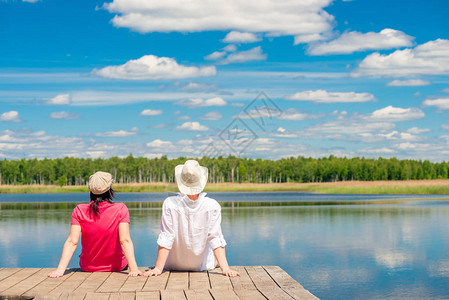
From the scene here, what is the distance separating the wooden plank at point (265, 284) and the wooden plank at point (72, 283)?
168 cm

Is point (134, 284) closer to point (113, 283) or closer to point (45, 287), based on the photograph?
point (113, 283)

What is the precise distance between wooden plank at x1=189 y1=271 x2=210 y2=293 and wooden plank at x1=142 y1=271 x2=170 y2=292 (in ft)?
0.81

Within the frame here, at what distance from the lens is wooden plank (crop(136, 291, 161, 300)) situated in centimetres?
453

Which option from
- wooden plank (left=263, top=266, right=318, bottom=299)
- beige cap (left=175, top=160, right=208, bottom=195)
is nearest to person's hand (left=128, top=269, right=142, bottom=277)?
beige cap (left=175, top=160, right=208, bottom=195)

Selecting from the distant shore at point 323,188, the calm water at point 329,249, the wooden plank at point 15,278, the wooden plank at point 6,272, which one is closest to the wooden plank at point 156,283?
the wooden plank at point 15,278

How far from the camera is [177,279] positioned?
531 centimetres

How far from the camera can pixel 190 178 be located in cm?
518

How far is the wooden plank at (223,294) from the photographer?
14.8 feet

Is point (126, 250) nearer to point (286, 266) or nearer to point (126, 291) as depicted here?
point (126, 291)

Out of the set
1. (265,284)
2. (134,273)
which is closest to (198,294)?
(265,284)

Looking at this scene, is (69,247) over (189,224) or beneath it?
beneath

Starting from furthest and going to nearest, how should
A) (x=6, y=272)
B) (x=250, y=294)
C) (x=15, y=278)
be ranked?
1. (x=6, y=272)
2. (x=15, y=278)
3. (x=250, y=294)

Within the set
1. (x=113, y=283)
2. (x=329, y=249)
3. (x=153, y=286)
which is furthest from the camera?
(x=329, y=249)

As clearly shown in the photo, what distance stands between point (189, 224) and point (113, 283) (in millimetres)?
910
